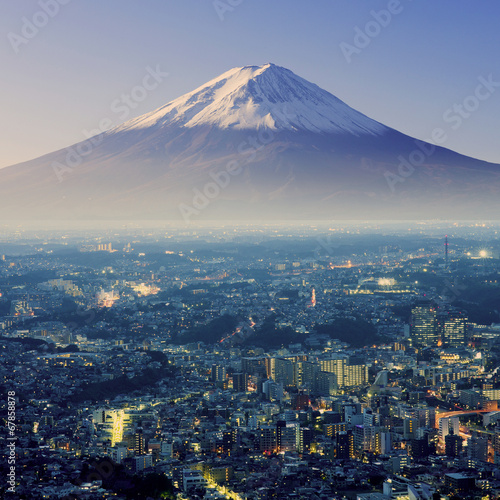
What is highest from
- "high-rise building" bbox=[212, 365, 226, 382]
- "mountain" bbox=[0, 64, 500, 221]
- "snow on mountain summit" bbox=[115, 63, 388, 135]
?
"snow on mountain summit" bbox=[115, 63, 388, 135]

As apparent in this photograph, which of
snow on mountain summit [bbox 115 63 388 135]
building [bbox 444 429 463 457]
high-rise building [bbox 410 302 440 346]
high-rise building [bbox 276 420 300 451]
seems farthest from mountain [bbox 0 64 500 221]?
building [bbox 444 429 463 457]

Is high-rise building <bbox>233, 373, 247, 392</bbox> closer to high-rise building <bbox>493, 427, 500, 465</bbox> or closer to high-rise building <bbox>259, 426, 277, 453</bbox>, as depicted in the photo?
high-rise building <bbox>259, 426, 277, 453</bbox>

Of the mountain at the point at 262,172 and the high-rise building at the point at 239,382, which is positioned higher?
the mountain at the point at 262,172

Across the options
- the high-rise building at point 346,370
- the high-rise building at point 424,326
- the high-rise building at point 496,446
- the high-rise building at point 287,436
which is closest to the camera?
the high-rise building at point 496,446

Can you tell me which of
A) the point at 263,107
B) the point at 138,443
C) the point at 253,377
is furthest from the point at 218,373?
the point at 263,107

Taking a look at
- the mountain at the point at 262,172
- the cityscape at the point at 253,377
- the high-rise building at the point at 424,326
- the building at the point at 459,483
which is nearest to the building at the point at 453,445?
the cityscape at the point at 253,377

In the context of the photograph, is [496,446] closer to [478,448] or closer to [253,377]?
[478,448]

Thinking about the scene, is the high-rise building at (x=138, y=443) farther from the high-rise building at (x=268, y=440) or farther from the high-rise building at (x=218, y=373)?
the high-rise building at (x=218, y=373)
